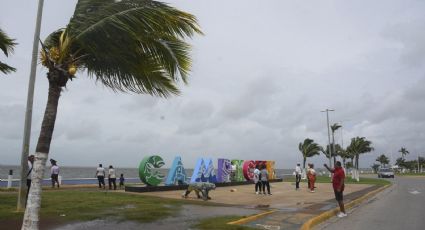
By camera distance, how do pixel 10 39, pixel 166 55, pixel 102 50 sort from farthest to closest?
pixel 10 39, pixel 166 55, pixel 102 50

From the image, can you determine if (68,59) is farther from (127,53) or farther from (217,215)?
(217,215)

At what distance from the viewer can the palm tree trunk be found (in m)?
7.00

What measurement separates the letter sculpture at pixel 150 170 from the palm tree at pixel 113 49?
13.1 meters

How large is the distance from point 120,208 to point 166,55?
6.91m

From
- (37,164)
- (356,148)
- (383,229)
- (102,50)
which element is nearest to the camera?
(37,164)

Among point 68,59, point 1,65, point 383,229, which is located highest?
point 1,65

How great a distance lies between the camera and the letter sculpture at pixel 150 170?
72.0ft

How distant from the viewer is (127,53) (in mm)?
8367

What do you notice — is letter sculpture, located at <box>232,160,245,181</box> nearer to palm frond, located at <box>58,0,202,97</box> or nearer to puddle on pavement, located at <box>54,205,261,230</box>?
puddle on pavement, located at <box>54,205,261,230</box>

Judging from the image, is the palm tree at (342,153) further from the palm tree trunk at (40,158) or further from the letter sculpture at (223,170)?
the palm tree trunk at (40,158)

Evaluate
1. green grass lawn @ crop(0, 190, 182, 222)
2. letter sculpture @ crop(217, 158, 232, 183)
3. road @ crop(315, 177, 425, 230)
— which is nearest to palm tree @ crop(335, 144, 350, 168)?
letter sculpture @ crop(217, 158, 232, 183)

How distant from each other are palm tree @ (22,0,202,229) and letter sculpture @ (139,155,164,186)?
1312 cm

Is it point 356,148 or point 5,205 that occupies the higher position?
point 356,148

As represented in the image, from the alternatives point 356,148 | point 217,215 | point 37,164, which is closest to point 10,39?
point 37,164
